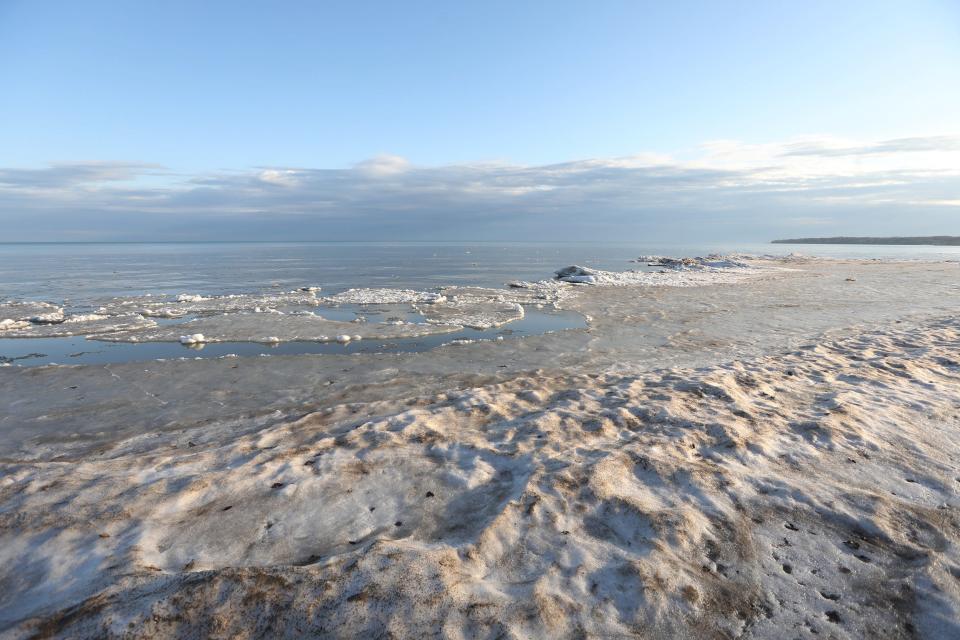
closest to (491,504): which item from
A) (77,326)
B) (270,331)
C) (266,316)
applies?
(270,331)

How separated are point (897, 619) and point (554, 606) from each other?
2.33 m

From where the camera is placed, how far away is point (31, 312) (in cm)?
1864

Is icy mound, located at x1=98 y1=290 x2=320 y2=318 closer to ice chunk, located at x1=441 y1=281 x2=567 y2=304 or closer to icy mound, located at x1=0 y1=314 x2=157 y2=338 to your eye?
icy mound, located at x1=0 y1=314 x2=157 y2=338

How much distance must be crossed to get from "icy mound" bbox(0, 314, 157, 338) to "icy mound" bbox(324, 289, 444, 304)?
794 centimetres

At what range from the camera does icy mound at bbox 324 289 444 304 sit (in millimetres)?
22600

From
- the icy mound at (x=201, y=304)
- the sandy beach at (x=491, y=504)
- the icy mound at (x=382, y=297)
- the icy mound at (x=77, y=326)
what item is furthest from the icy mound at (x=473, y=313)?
the icy mound at (x=77, y=326)

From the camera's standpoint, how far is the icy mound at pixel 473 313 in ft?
55.4

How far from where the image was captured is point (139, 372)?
34.1 feet

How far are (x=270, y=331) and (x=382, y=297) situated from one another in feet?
30.9

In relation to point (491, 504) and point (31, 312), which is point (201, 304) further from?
point (491, 504)

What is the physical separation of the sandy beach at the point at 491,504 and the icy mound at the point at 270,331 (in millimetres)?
4510

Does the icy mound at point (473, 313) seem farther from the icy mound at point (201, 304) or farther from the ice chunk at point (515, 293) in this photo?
the icy mound at point (201, 304)

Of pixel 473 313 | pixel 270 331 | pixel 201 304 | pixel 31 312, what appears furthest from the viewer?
pixel 201 304

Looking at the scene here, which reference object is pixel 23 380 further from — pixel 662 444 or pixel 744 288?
pixel 744 288
